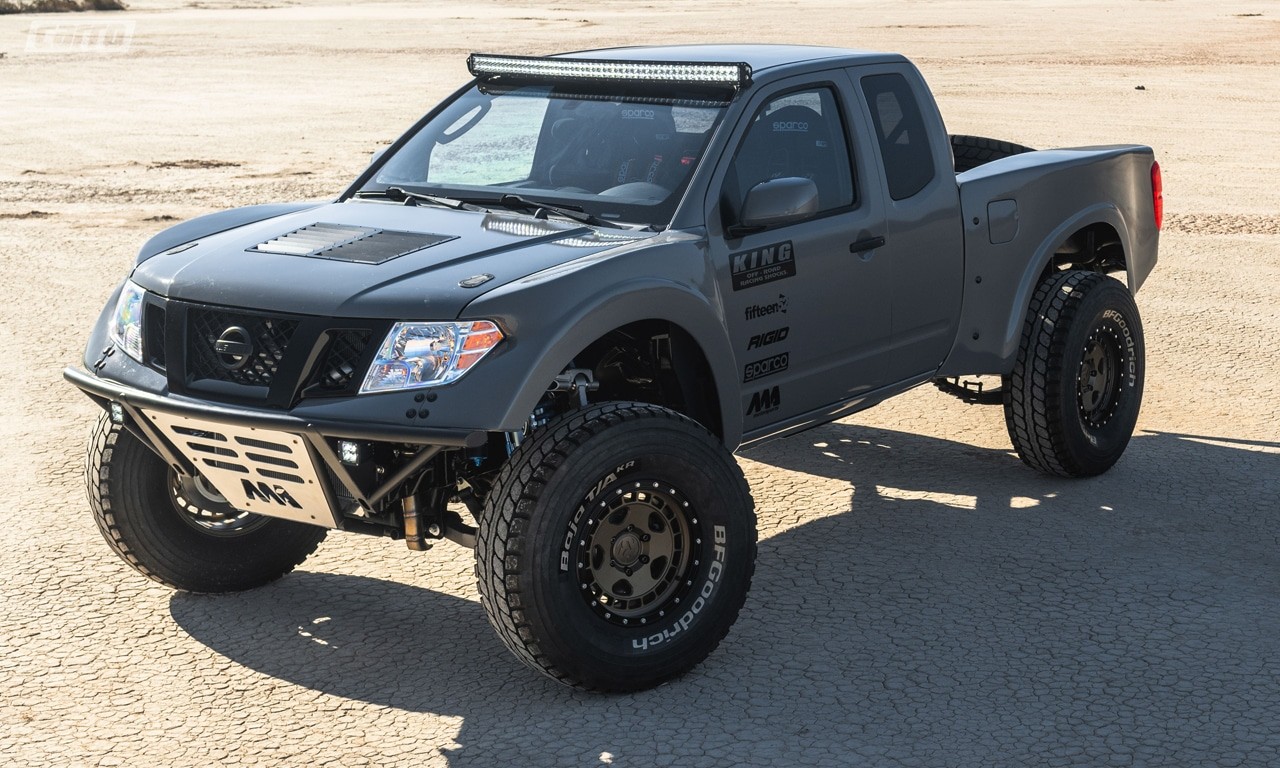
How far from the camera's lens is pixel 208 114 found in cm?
2169

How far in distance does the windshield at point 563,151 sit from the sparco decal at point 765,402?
729 mm

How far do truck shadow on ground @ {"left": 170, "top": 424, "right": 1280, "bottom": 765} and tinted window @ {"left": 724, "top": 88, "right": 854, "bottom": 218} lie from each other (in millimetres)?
1407

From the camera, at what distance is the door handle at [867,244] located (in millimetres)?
5652

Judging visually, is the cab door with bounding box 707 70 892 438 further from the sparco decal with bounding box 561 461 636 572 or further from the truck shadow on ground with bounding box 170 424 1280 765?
the sparco decal with bounding box 561 461 636 572

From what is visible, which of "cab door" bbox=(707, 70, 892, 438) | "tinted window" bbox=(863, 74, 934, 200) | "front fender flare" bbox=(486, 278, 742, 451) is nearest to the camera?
"front fender flare" bbox=(486, 278, 742, 451)

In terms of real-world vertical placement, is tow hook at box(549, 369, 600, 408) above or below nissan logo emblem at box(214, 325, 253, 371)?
below

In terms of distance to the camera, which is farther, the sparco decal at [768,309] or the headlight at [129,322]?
the sparco decal at [768,309]

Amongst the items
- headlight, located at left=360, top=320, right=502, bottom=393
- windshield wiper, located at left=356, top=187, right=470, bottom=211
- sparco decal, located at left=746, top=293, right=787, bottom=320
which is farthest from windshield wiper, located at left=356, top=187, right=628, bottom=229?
headlight, located at left=360, top=320, right=502, bottom=393

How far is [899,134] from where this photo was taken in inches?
238

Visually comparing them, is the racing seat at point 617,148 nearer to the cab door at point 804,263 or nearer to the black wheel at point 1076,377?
the cab door at point 804,263

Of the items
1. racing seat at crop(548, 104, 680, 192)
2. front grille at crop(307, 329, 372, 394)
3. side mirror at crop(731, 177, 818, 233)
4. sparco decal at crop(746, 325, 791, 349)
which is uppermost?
racing seat at crop(548, 104, 680, 192)

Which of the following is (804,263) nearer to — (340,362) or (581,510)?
(581,510)

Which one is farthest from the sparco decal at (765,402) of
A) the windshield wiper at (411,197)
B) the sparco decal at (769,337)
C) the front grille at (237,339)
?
the front grille at (237,339)

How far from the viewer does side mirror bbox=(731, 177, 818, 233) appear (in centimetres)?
506
